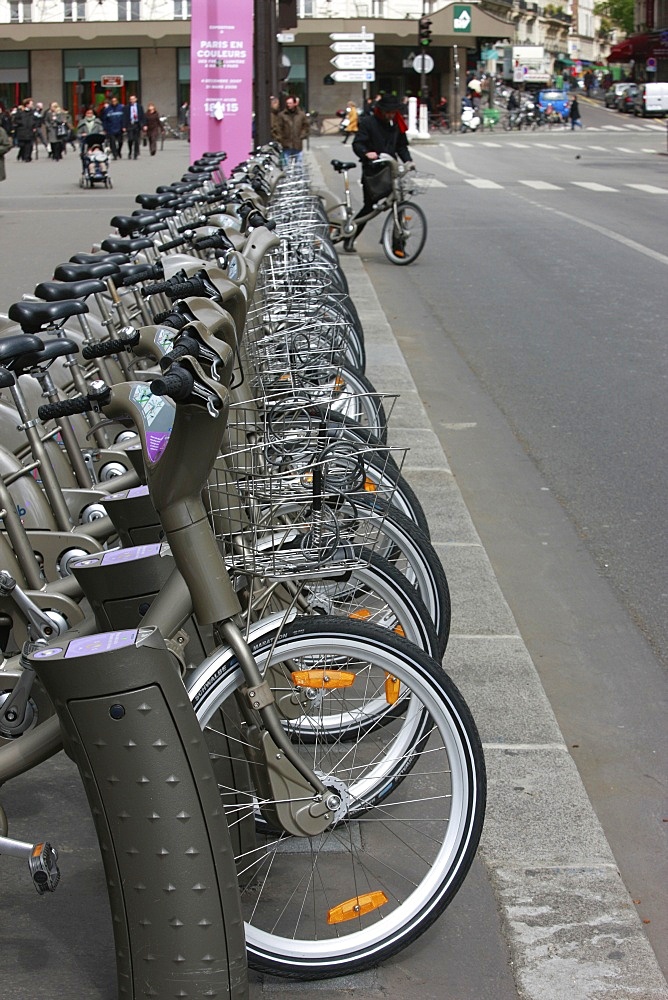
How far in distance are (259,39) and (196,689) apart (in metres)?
19.5

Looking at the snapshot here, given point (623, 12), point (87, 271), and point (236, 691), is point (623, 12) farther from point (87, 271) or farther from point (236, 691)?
point (236, 691)

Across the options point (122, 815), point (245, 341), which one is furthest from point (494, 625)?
point (122, 815)

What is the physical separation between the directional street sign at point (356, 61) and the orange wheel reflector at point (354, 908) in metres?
54.5

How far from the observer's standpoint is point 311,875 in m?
3.17

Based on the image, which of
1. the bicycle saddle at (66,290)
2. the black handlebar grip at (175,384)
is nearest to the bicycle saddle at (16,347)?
the bicycle saddle at (66,290)

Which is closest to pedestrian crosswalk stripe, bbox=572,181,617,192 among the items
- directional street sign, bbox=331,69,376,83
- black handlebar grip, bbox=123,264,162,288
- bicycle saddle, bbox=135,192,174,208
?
bicycle saddle, bbox=135,192,174,208

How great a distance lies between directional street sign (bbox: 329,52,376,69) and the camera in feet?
179

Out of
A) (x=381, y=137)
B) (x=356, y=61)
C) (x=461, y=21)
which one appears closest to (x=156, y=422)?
(x=381, y=137)

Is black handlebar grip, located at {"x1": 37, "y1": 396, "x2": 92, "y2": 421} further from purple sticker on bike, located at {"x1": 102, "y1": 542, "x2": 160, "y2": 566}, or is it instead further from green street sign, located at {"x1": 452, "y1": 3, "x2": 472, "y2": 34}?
green street sign, located at {"x1": 452, "y1": 3, "x2": 472, "y2": 34}

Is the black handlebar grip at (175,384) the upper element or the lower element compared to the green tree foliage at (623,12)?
lower

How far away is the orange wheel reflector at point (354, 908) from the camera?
290cm

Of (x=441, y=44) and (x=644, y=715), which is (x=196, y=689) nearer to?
(x=644, y=715)

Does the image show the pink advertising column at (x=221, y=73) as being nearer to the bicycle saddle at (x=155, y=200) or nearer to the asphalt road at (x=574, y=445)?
the asphalt road at (x=574, y=445)

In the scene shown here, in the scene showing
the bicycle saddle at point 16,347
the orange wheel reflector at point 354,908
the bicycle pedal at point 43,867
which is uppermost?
the bicycle saddle at point 16,347
